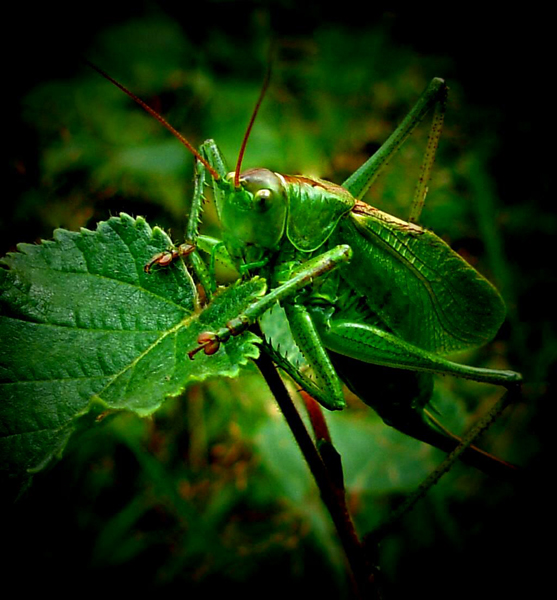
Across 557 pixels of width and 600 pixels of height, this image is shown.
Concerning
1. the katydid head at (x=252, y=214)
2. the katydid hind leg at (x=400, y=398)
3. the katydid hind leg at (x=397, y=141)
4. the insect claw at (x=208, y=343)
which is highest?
the katydid hind leg at (x=397, y=141)

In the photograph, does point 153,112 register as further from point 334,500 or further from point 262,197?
point 334,500

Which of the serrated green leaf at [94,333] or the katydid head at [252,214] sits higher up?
the katydid head at [252,214]

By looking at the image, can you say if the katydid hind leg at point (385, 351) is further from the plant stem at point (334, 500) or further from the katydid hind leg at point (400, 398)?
the plant stem at point (334, 500)

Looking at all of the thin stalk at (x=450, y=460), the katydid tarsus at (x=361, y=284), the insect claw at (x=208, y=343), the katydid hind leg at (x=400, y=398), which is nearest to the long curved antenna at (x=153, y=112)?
the katydid tarsus at (x=361, y=284)

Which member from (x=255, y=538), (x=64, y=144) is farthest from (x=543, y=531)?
(x=64, y=144)

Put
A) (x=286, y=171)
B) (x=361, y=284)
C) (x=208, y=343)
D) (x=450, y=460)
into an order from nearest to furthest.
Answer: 1. (x=208, y=343)
2. (x=450, y=460)
3. (x=361, y=284)
4. (x=286, y=171)

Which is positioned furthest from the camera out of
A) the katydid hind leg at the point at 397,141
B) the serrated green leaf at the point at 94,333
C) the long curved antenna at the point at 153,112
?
the katydid hind leg at the point at 397,141

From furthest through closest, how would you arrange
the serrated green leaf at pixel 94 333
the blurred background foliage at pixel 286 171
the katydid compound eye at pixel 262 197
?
the blurred background foliage at pixel 286 171 < the katydid compound eye at pixel 262 197 < the serrated green leaf at pixel 94 333

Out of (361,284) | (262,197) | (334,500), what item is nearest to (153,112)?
(262,197)
